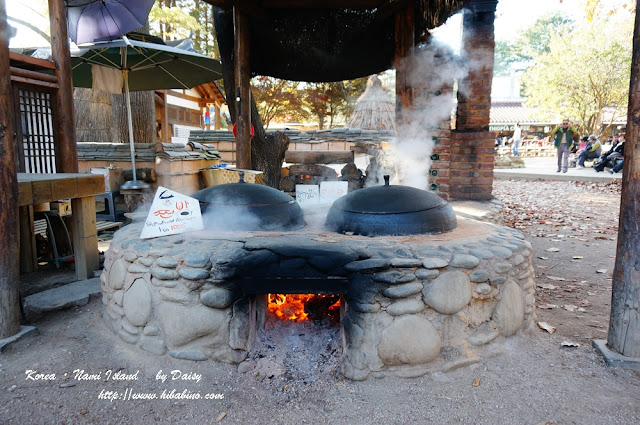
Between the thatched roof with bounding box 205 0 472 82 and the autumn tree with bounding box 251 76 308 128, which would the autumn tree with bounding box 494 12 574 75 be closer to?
the autumn tree with bounding box 251 76 308 128

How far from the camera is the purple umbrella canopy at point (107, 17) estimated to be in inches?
221

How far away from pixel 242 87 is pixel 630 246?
4.34 metres

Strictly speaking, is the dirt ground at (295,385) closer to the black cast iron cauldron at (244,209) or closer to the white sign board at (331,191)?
the black cast iron cauldron at (244,209)

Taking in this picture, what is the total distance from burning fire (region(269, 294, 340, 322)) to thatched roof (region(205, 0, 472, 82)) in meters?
3.80

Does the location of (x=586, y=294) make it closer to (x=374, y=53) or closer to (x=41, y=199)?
(x=374, y=53)

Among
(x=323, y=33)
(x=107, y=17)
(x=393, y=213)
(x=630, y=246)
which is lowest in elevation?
(x=630, y=246)

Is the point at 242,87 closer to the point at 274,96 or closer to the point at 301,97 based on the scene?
the point at 274,96

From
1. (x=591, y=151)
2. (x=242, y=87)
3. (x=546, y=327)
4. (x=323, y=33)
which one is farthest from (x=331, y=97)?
(x=546, y=327)

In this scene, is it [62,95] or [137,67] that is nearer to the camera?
[62,95]

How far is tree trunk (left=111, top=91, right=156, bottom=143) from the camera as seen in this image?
8922 millimetres

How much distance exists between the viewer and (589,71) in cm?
1920

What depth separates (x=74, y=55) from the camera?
20.1 feet

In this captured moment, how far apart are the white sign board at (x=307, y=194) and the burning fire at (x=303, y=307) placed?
1.37m

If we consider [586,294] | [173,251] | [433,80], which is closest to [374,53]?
[433,80]
